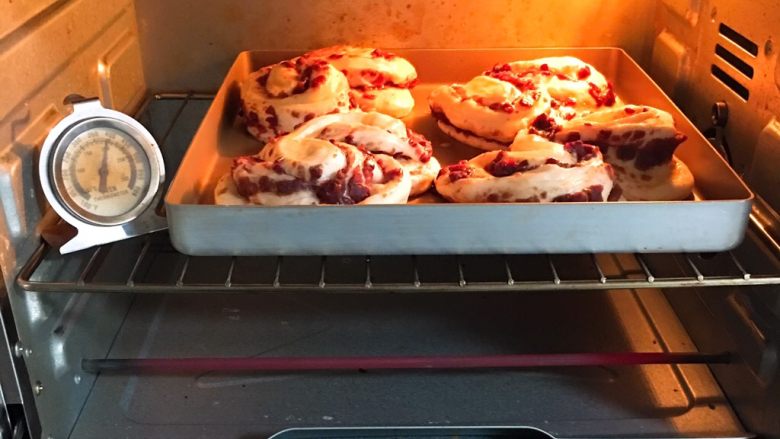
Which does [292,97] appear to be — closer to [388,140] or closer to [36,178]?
[388,140]

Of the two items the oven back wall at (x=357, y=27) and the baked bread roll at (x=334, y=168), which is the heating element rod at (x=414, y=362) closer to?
the baked bread roll at (x=334, y=168)

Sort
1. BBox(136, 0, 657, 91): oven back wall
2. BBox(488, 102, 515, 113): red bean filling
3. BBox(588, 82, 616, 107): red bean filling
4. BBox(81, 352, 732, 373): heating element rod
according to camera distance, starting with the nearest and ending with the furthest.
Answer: BBox(81, 352, 732, 373): heating element rod
BBox(488, 102, 515, 113): red bean filling
BBox(588, 82, 616, 107): red bean filling
BBox(136, 0, 657, 91): oven back wall

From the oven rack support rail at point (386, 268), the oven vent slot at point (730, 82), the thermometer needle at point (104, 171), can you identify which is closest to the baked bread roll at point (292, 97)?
the oven rack support rail at point (386, 268)

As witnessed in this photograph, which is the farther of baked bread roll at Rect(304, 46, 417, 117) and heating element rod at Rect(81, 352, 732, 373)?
baked bread roll at Rect(304, 46, 417, 117)

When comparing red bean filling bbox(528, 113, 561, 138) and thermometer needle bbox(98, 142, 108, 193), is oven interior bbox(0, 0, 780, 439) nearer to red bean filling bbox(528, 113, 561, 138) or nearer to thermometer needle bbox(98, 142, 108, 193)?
thermometer needle bbox(98, 142, 108, 193)

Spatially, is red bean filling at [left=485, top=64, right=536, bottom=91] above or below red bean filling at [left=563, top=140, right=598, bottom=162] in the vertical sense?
below

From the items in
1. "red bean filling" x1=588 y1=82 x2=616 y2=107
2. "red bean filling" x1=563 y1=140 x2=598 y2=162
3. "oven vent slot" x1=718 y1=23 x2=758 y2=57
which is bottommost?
"red bean filling" x1=588 y1=82 x2=616 y2=107

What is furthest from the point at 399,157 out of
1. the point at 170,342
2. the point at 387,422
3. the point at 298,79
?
the point at 170,342

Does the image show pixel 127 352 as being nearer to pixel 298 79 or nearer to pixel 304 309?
pixel 304 309

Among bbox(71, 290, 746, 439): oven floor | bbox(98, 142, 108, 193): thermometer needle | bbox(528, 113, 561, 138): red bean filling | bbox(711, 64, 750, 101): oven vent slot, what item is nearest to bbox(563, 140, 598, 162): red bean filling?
bbox(528, 113, 561, 138): red bean filling
